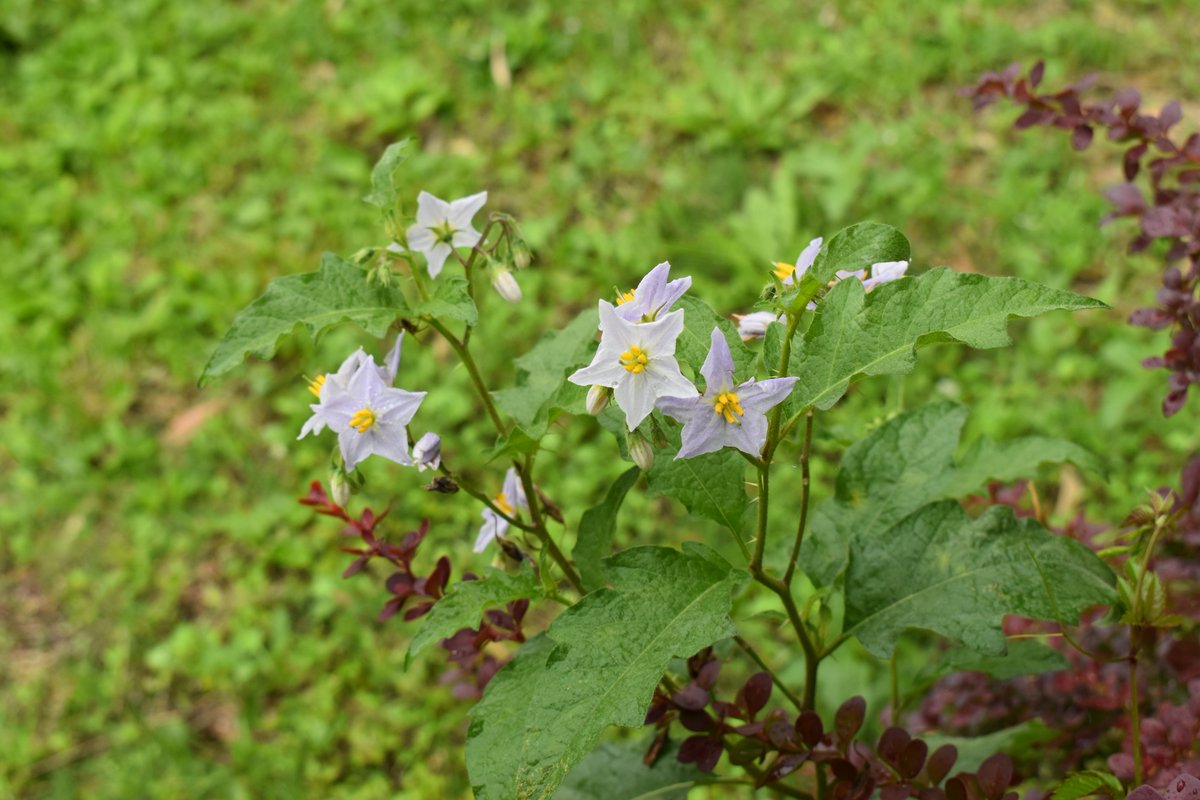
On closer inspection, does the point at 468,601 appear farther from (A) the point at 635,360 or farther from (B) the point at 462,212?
(B) the point at 462,212

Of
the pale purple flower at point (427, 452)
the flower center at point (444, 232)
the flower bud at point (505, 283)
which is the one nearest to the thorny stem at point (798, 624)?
the pale purple flower at point (427, 452)

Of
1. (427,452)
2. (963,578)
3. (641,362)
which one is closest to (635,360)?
(641,362)

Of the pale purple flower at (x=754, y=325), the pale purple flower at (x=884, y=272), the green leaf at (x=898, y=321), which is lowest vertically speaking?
the pale purple flower at (x=754, y=325)

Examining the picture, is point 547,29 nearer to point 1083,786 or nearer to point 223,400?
point 223,400

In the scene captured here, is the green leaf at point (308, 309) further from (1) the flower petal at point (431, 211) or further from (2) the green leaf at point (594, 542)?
(2) the green leaf at point (594, 542)

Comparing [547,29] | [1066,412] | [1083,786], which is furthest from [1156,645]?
[547,29]

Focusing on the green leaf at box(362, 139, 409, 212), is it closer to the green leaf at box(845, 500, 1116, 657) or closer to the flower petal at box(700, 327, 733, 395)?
the flower petal at box(700, 327, 733, 395)
